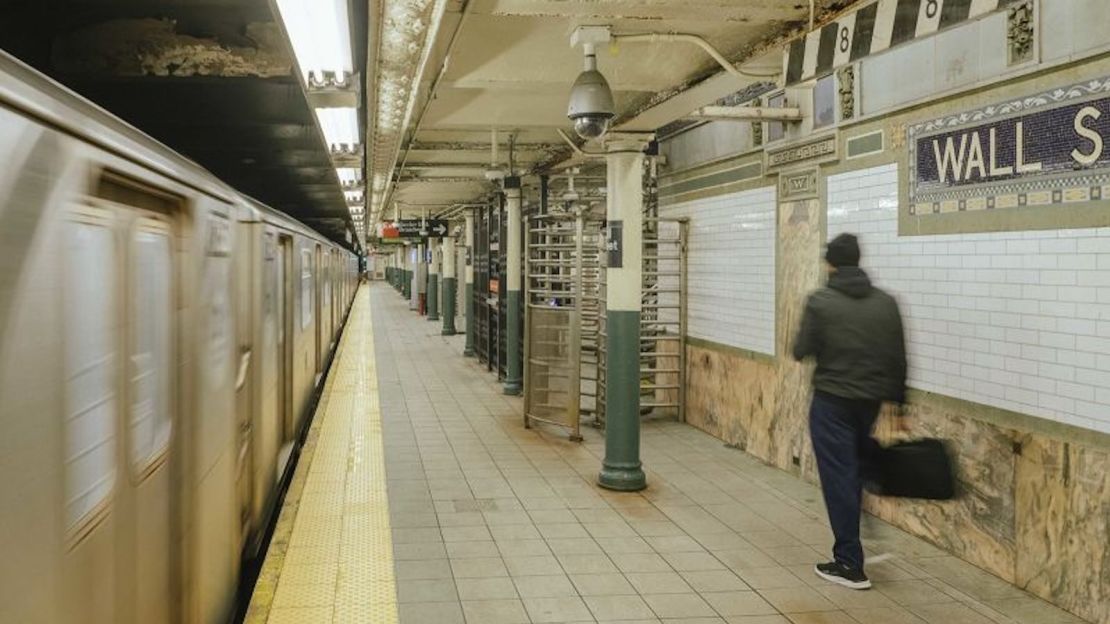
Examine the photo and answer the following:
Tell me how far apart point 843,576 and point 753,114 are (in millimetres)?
3343

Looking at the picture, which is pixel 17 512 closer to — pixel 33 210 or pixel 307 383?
pixel 33 210

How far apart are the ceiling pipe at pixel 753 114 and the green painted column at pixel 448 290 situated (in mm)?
12522

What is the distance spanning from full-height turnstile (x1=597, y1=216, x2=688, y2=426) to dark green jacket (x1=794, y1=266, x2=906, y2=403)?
3.76 meters

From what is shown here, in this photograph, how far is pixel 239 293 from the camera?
348 centimetres

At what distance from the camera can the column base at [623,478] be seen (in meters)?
5.84

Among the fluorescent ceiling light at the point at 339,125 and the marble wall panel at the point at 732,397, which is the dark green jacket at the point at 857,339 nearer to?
the marble wall panel at the point at 732,397

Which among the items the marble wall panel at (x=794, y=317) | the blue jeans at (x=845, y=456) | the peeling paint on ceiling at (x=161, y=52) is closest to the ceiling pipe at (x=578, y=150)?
the marble wall panel at (x=794, y=317)

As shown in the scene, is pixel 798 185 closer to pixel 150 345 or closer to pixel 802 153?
pixel 802 153

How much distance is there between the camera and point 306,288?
290 inches

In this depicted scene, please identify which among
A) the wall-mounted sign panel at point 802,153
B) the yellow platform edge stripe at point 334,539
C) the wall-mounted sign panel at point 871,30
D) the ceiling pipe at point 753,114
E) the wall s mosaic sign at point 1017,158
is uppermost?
the ceiling pipe at point 753,114

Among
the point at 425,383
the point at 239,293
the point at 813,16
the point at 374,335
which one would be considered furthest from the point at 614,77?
the point at 374,335

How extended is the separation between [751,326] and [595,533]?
8.59 ft

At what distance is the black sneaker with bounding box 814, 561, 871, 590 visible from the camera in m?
4.11

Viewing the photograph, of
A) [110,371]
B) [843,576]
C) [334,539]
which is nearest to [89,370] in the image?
[110,371]
